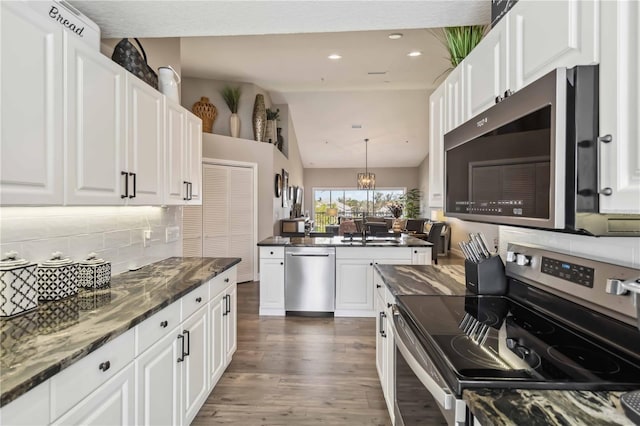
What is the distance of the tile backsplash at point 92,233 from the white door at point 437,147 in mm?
2051

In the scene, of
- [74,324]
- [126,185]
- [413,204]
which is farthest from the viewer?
[413,204]

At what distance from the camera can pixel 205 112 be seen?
582 centimetres

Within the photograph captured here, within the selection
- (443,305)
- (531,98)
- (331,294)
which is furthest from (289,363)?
(531,98)

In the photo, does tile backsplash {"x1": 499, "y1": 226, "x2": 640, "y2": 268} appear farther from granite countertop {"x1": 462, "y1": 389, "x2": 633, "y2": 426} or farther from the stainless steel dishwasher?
the stainless steel dishwasher

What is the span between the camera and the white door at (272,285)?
434 centimetres

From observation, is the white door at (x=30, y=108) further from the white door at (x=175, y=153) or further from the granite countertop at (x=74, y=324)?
the white door at (x=175, y=153)

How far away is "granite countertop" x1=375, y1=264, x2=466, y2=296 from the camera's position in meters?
1.90

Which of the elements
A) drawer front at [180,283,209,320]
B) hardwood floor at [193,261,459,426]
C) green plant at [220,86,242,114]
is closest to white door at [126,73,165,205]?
drawer front at [180,283,209,320]

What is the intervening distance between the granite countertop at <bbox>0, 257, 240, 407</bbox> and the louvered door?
347 centimetres

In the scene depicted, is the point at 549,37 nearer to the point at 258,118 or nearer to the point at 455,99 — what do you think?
the point at 455,99

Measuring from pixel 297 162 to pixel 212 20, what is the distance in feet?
28.7

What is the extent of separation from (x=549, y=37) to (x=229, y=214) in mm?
5396

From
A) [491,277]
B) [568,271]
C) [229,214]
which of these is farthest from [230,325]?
[229,214]

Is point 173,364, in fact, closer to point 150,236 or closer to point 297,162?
point 150,236
